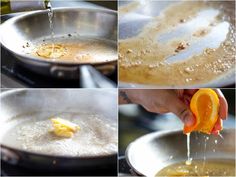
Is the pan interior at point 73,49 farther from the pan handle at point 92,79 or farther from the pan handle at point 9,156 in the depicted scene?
the pan handle at point 9,156

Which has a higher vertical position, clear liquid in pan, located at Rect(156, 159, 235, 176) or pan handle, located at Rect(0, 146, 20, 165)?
pan handle, located at Rect(0, 146, 20, 165)

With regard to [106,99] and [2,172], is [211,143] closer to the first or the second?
[106,99]

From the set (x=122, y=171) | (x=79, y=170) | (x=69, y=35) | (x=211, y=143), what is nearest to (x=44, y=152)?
(x=79, y=170)

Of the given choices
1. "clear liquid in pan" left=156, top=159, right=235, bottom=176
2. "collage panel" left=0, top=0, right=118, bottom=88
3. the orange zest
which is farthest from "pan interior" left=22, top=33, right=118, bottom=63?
"clear liquid in pan" left=156, top=159, right=235, bottom=176

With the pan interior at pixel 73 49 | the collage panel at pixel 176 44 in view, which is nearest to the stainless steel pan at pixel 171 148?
the collage panel at pixel 176 44

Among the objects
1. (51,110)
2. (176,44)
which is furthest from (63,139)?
(176,44)

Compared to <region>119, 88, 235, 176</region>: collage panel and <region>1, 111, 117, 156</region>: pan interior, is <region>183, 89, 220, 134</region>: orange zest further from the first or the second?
<region>1, 111, 117, 156</region>: pan interior

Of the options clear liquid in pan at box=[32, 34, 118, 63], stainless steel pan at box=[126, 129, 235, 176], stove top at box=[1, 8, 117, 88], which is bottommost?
stainless steel pan at box=[126, 129, 235, 176]

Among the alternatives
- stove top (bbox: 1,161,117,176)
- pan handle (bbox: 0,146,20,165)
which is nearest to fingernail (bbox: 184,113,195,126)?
stove top (bbox: 1,161,117,176)
